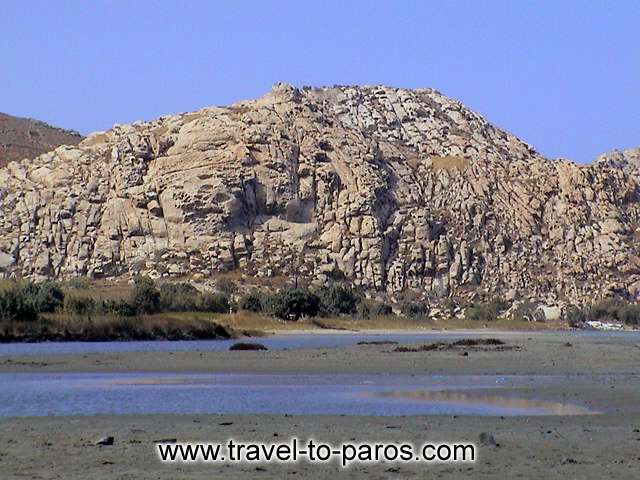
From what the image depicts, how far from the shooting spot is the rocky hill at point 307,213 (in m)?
121

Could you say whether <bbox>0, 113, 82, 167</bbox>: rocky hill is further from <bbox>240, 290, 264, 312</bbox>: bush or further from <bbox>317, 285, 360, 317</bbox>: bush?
<bbox>240, 290, 264, 312</bbox>: bush

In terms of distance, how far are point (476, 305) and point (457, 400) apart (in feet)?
312

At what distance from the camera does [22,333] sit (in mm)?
53000

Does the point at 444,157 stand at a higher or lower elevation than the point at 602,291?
higher

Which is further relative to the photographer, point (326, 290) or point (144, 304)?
point (326, 290)

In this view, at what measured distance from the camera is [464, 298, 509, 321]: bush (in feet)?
358

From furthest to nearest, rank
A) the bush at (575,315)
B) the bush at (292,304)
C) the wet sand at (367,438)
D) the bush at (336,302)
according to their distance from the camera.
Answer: the bush at (575,315), the bush at (336,302), the bush at (292,304), the wet sand at (367,438)

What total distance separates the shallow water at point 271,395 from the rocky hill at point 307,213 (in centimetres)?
8798

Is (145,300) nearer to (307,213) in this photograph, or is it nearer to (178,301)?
(178,301)

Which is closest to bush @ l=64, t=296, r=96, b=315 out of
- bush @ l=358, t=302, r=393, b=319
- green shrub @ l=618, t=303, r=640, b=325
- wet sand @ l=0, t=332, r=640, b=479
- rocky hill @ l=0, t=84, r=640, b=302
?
bush @ l=358, t=302, r=393, b=319

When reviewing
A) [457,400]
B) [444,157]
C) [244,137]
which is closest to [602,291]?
[444,157]

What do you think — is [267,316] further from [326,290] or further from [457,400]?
[457,400]

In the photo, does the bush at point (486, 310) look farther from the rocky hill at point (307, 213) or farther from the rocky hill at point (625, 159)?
the rocky hill at point (625, 159)

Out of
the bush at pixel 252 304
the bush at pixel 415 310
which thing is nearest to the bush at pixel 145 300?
the bush at pixel 252 304
